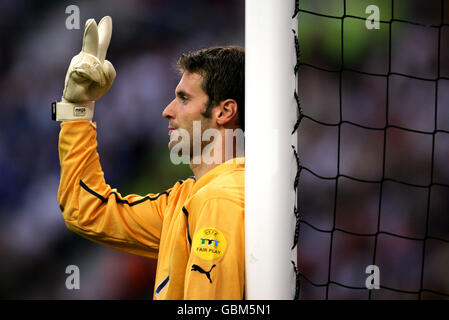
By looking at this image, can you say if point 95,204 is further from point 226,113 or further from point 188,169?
point 188,169

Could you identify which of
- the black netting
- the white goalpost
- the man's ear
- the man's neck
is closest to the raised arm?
the man's neck

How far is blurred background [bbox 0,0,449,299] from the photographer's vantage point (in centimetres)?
300

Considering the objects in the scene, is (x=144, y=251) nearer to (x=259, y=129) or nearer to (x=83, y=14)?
(x=259, y=129)

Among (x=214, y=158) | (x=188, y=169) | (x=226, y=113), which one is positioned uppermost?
(x=226, y=113)

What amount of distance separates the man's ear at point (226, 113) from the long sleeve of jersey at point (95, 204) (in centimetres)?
32

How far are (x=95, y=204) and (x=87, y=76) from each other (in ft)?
1.16

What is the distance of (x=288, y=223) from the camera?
133 cm

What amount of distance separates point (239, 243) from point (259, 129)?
0.81 feet

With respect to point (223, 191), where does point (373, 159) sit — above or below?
below

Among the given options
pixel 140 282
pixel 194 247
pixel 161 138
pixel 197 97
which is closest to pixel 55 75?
pixel 161 138

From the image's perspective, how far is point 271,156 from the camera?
1320 mm

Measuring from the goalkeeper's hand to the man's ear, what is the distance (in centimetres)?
33

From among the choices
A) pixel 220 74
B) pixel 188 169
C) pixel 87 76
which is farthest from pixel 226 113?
pixel 188 169

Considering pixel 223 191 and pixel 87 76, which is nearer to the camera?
pixel 223 191
